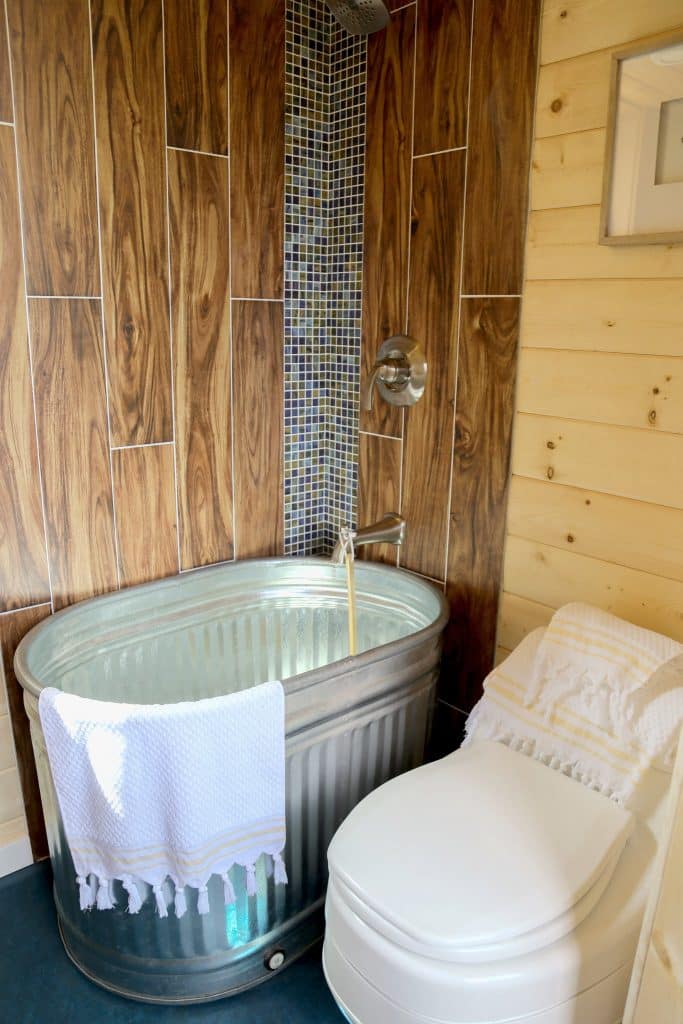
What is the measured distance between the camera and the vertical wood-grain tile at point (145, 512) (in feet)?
6.71

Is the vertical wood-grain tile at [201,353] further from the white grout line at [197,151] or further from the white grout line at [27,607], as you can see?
the white grout line at [27,607]

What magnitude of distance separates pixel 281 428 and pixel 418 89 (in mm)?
975

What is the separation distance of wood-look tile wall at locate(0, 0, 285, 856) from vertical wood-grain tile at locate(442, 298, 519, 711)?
60cm

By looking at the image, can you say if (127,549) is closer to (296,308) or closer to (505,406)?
(296,308)

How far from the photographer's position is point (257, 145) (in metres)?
2.13

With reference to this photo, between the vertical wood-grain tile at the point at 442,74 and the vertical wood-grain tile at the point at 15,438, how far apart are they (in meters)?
1.00

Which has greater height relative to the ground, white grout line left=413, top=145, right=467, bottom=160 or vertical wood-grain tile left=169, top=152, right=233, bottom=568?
white grout line left=413, top=145, right=467, bottom=160

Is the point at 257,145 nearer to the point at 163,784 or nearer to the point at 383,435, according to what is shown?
the point at 383,435

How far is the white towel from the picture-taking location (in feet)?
4.62

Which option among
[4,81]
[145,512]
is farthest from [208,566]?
[4,81]

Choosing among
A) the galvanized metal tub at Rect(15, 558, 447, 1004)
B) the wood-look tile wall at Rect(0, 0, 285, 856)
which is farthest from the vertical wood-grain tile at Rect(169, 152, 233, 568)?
the galvanized metal tub at Rect(15, 558, 447, 1004)

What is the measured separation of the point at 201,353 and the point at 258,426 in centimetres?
29

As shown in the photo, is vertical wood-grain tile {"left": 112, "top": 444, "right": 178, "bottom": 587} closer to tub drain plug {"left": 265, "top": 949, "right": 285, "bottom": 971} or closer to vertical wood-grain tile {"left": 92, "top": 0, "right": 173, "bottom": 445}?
vertical wood-grain tile {"left": 92, "top": 0, "right": 173, "bottom": 445}

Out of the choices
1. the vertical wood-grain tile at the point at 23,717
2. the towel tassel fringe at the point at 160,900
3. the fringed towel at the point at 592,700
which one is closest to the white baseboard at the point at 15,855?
the vertical wood-grain tile at the point at 23,717
